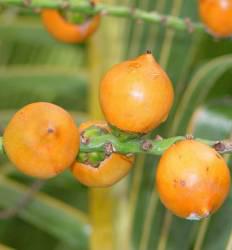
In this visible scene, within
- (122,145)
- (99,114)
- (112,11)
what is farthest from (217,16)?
(99,114)

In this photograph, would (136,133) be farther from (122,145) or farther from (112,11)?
(112,11)

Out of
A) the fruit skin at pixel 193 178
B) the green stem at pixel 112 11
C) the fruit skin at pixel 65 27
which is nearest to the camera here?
the fruit skin at pixel 193 178

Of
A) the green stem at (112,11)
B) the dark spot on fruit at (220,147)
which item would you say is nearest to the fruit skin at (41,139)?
the dark spot on fruit at (220,147)

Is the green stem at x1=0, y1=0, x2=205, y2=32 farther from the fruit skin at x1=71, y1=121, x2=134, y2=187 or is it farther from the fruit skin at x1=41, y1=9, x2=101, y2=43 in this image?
the fruit skin at x1=71, y1=121, x2=134, y2=187

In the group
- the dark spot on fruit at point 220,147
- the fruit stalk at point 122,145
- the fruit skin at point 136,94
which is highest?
the fruit skin at point 136,94

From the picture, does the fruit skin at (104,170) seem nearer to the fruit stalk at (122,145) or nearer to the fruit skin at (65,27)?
the fruit stalk at (122,145)

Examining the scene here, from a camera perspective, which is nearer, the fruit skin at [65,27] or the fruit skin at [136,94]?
the fruit skin at [136,94]

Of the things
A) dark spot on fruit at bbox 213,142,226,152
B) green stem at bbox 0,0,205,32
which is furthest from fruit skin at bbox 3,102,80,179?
green stem at bbox 0,0,205,32
